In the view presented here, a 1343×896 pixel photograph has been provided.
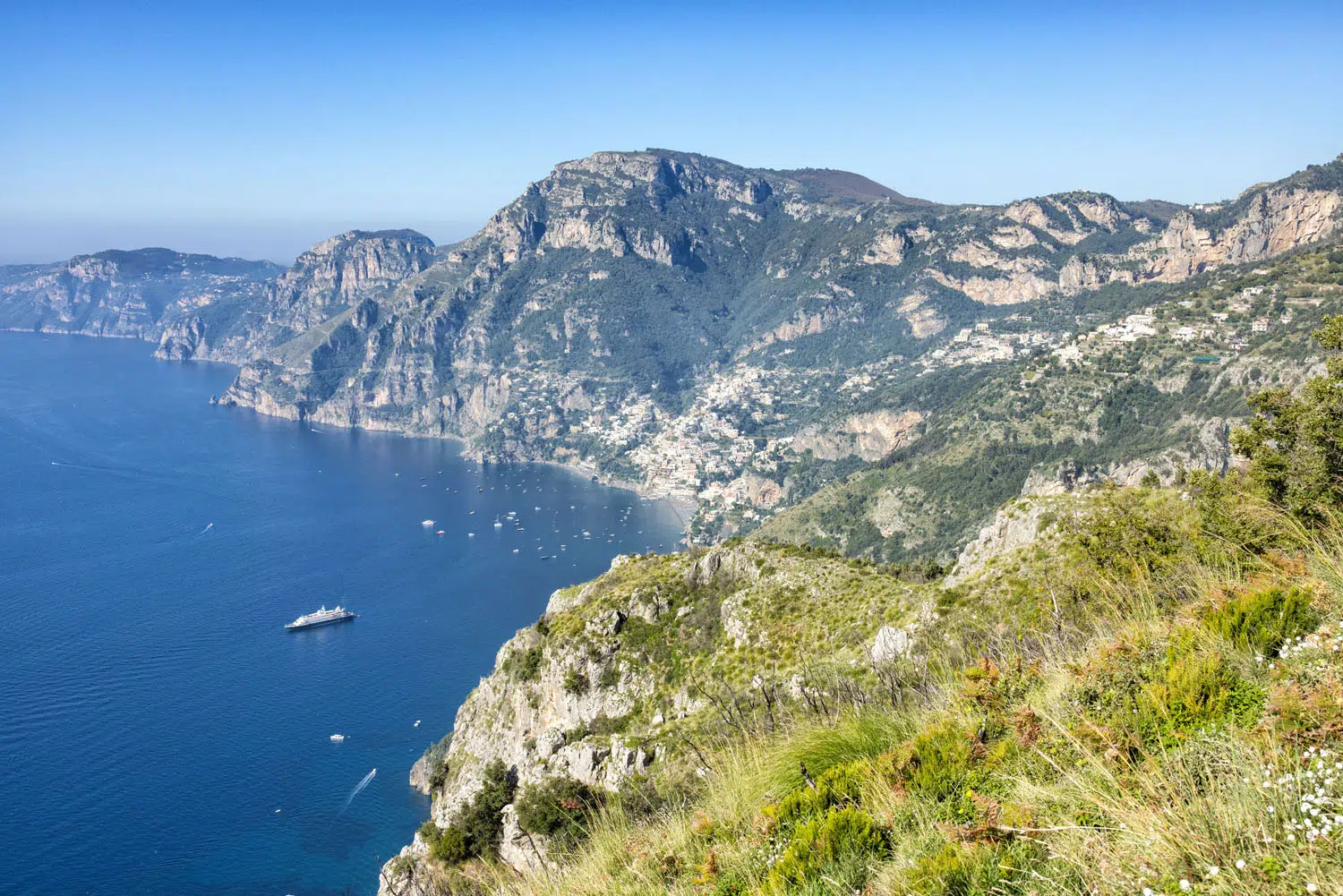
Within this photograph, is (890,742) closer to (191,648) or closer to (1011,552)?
(1011,552)

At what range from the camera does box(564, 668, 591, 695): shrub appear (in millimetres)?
25156

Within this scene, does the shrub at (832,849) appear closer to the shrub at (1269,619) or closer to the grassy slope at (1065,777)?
the grassy slope at (1065,777)

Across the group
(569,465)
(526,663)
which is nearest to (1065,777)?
(526,663)

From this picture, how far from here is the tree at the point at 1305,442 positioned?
9500 millimetres

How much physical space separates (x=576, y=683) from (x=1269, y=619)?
2297 cm

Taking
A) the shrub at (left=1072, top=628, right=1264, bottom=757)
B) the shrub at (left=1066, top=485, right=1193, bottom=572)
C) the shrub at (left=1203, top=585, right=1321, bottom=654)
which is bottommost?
the shrub at (left=1066, top=485, right=1193, bottom=572)

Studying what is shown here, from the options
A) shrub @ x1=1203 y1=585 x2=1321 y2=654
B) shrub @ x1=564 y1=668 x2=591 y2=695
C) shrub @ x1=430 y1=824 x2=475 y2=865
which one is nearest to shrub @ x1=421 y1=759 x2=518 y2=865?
shrub @ x1=430 y1=824 x2=475 y2=865

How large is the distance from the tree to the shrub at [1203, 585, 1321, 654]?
17.5ft

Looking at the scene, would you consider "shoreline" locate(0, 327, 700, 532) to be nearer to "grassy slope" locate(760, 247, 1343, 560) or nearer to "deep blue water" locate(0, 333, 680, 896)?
"deep blue water" locate(0, 333, 680, 896)

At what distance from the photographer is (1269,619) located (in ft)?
13.6

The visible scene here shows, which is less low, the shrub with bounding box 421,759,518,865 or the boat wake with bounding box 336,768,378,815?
the shrub with bounding box 421,759,518,865

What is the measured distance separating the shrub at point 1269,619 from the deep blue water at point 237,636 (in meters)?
40.1

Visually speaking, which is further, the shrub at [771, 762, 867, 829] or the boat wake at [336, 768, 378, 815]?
the boat wake at [336, 768, 378, 815]

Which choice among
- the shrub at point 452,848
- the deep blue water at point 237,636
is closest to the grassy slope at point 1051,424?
the deep blue water at point 237,636
